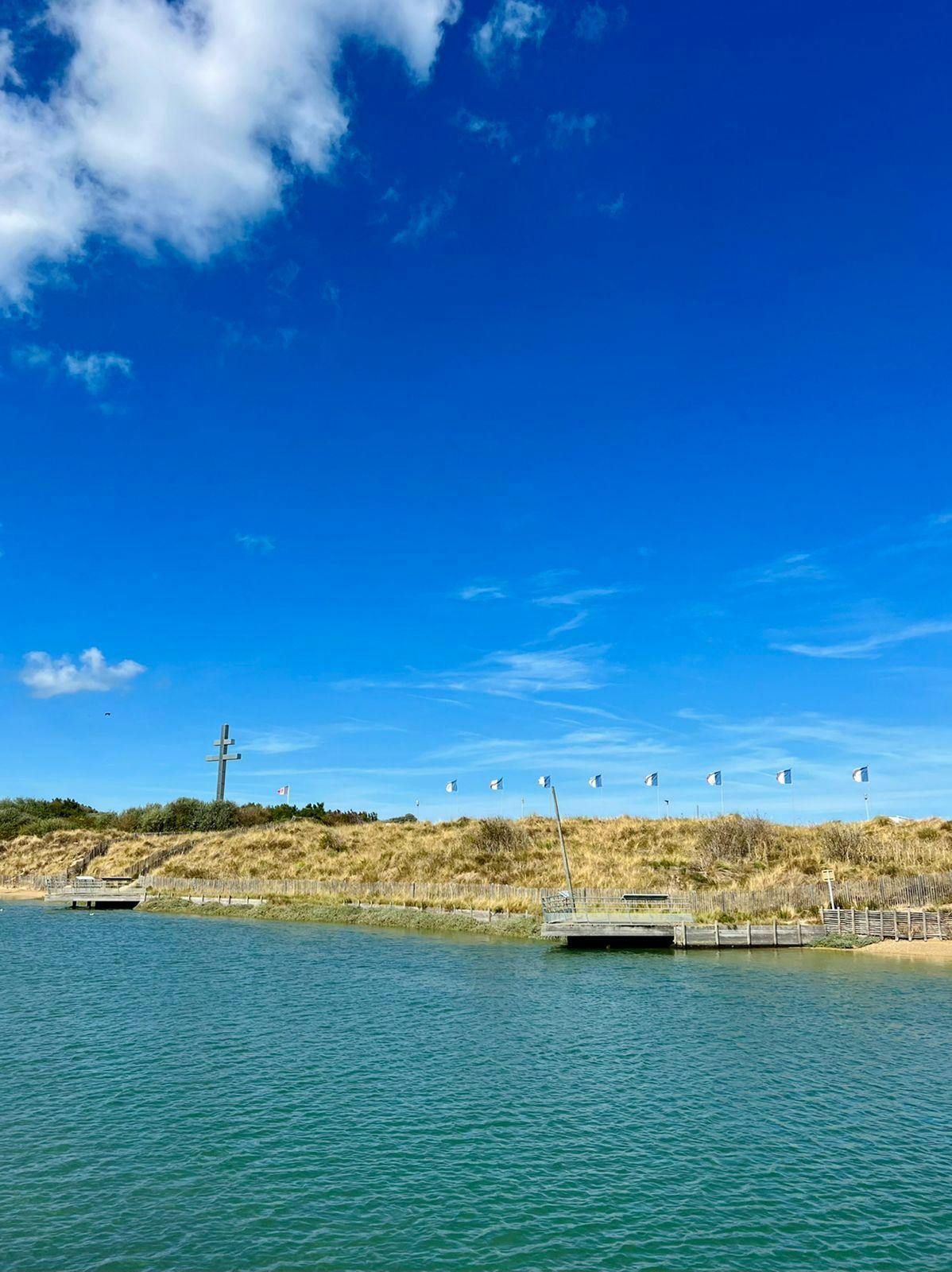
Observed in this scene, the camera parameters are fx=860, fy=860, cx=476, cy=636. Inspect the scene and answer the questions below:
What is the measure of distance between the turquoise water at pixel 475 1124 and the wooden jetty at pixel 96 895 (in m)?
46.5

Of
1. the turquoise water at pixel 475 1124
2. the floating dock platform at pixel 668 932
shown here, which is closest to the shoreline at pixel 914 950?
the floating dock platform at pixel 668 932

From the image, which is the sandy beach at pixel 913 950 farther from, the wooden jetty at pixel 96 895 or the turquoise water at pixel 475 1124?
the wooden jetty at pixel 96 895

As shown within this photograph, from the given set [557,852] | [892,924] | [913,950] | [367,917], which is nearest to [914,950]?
[913,950]

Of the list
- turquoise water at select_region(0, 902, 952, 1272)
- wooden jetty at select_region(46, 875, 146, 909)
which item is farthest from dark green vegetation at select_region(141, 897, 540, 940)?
turquoise water at select_region(0, 902, 952, 1272)

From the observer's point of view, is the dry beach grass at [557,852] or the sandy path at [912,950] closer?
the sandy path at [912,950]

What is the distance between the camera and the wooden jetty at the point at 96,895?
86.1m

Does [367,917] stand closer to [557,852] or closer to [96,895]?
[557,852]

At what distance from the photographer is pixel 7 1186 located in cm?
1812

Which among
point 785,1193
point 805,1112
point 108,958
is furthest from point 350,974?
point 785,1193

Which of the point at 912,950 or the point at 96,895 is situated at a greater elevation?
the point at 96,895

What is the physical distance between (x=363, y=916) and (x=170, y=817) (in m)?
64.5

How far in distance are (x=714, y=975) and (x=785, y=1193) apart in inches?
1055

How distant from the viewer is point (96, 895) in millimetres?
86250

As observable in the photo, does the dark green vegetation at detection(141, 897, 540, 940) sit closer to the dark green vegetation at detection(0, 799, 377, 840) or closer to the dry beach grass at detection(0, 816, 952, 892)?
the dry beach grass at detection(0, 816, 952, 892)
